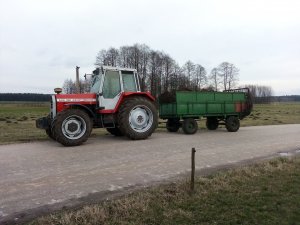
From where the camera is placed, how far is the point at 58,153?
1014 centimetres

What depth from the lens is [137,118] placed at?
1330cm

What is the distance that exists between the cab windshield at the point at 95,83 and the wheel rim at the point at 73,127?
1580 millimetres

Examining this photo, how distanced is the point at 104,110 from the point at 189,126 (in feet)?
14.9

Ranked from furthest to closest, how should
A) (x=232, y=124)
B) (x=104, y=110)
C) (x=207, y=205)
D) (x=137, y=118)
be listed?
(x=232, y=124) < (x=137, y=118) < (x=104, y=110) < (x=207, y=205)

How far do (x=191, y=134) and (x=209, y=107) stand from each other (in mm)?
1842

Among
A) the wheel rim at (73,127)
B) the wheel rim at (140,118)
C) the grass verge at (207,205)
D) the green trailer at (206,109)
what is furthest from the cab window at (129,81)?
the grass verge at (207,205)

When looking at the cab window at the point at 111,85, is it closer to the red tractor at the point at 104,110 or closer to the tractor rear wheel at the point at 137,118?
the red tractor at the point at 104,110

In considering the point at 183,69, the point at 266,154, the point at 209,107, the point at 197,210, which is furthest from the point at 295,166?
the point at 183,69

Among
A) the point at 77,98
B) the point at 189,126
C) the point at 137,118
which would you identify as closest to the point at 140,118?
the point at 137,118

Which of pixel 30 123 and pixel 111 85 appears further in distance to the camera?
pixel 30 123

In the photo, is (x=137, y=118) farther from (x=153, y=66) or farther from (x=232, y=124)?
(x=153, y=66)

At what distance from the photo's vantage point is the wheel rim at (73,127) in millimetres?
11625

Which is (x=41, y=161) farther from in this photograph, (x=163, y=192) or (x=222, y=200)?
(x=222, y=200)

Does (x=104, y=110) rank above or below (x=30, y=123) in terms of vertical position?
above
